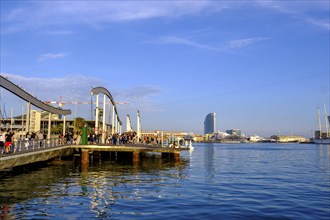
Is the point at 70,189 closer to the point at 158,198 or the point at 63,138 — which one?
the point at 158,198

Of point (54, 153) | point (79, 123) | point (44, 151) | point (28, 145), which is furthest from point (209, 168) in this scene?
point (79, 123)

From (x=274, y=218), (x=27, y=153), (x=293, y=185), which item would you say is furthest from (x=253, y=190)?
(x=27, y=153)

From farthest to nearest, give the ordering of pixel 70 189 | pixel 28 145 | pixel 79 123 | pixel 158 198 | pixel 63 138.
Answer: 1. pixel 79 123
2. pixel 63 138
3. pixel 28 145
4. pixel 70 189
5. pixel 158 198

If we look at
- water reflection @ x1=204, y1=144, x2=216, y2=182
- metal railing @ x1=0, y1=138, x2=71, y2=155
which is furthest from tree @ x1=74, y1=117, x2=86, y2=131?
metal railing @ x1=0, y1=138, x2=71, y2=155

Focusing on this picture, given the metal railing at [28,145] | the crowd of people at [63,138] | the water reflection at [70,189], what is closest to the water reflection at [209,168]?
the water reflection at [70,189]

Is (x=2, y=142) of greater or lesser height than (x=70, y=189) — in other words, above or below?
above

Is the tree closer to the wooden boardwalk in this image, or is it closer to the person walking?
the wooden boardwalk

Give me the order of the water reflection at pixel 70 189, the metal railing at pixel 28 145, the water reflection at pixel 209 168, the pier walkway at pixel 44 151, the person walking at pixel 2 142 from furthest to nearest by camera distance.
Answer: the water reflection at pixel 209 168, the metal railing at pixel 28 145, the person walking at pixel 2 142, the pier walkway at pixel 44 151, the water reflection at pixel 70 189

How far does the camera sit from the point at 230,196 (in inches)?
795

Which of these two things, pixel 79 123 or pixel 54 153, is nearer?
pixel 54 153

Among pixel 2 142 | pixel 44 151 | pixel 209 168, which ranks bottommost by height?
pixel 209 168

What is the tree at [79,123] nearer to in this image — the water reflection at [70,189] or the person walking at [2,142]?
the water reflection at [70,189]

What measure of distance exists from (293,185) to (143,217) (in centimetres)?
1544

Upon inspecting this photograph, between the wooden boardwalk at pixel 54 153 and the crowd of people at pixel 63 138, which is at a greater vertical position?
the crowd of people at pixel 63 138
